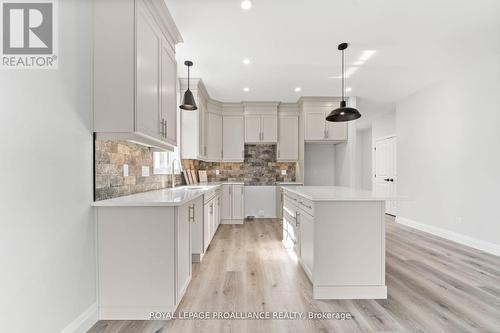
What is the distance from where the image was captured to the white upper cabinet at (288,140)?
18.3ft

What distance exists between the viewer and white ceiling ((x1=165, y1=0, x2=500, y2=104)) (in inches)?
94.4

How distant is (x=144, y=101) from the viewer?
1.97 meters

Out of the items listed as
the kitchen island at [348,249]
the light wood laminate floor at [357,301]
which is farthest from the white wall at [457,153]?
the kitchen island at [348,249]

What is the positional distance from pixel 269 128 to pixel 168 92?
3.38m

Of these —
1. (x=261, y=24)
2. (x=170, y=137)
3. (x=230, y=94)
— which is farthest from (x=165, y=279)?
(x=230, y=94)

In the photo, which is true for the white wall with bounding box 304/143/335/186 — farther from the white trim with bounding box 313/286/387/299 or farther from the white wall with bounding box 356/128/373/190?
the white trim with bounding box 313/286/387/299

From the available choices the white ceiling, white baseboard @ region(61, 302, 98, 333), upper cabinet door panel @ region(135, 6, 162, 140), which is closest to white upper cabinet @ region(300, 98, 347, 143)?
the white ceiling

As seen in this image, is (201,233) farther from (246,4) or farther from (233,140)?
(233,140)

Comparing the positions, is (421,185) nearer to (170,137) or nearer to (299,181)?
(299,181)

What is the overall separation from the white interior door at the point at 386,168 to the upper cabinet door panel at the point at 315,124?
232 cm

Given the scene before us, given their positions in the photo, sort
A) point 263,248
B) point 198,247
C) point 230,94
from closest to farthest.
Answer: point 198,247 → point 263,248 → point 230,94

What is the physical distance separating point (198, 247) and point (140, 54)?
2.26m

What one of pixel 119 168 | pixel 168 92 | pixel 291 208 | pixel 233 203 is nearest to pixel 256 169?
pixel 233 203

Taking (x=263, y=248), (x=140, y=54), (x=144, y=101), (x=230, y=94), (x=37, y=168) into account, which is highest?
(x=230, y=94)
